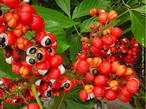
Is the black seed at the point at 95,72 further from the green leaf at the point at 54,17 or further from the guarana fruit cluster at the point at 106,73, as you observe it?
the green leaf at the point at 54,17

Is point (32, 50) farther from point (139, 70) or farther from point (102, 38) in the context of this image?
point (139, 70)

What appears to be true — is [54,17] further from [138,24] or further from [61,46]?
[138,24]

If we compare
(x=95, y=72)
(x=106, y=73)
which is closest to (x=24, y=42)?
(x=95, y=72)

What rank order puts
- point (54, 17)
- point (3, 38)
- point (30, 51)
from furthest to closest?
point (54, 17)
point (30, 51)
point (3, 38)

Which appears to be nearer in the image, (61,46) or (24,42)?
(24,42)

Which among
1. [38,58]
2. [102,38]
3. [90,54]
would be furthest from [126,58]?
[38,58]
